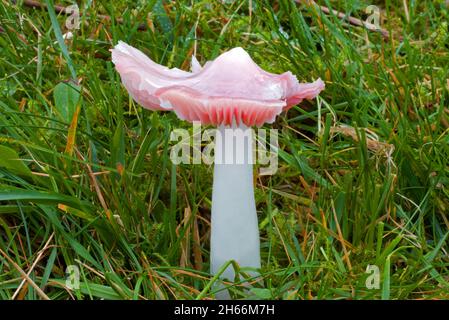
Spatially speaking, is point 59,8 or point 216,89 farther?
point 59,8

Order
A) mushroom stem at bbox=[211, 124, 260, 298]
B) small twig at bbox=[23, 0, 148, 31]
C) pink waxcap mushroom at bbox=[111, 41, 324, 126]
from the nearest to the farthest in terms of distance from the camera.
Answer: pink waxcap mushroom at bbox=[111, 41, 324, 126] → mushroom stem at bbox=[211, 124, 260, 298] → small twig at bbox=[23, 0, 148, 31]

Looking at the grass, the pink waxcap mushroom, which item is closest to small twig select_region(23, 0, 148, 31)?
the grass

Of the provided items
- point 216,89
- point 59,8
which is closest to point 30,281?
point 216,89

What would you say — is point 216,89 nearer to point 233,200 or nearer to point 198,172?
point 233,200

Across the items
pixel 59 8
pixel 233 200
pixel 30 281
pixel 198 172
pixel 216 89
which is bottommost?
pixel 30 281

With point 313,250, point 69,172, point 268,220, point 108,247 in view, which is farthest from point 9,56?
point 313,250

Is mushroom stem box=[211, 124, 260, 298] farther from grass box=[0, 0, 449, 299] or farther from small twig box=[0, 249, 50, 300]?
small twig box=[0, 249, 50, 300]

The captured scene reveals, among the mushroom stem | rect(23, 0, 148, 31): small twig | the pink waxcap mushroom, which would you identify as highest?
rect(23, 0, 148, 31): small twig
